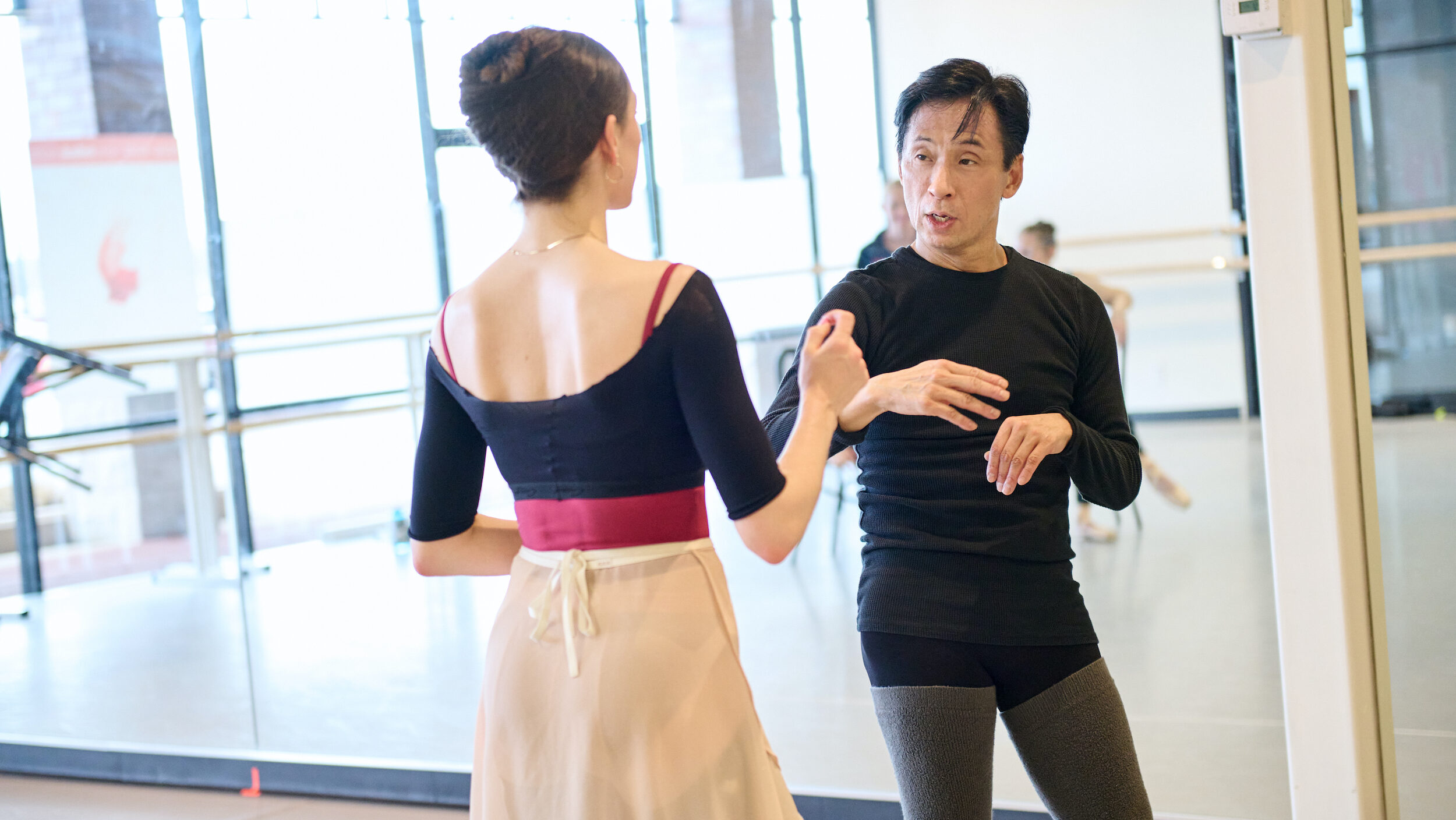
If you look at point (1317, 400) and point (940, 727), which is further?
point (1317, 400)

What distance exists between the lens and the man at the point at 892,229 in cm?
297

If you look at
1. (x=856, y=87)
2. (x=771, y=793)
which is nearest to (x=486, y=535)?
(x=771, y=793)

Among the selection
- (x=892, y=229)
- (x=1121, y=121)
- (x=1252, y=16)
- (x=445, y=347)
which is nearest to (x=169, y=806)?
(x=892, y=229)

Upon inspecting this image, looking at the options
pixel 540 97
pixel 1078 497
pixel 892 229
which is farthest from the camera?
pixel 1078 497

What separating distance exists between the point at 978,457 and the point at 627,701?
0.52m

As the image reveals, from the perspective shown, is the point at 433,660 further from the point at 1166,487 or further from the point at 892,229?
the point at 1166,487

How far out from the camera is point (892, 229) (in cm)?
299

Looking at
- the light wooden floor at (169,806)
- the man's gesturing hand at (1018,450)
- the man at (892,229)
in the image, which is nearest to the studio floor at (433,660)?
the light wooden floor at (169,806)

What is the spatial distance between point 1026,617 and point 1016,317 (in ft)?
1.14

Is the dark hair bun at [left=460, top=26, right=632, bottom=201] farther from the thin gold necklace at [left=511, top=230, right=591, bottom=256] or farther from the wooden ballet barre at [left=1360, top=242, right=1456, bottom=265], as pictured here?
the wooden ballet barre at [left=1360, top=242, right=1456, bottom=265]

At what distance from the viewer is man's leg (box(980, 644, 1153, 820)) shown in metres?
1.32

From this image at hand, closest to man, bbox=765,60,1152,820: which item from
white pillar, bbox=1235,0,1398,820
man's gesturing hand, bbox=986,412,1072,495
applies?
man's gesturing hand, bbox=986,412,1072,495

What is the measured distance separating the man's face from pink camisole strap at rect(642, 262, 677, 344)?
472 mm

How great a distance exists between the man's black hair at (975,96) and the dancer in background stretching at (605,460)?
42 centimetres
